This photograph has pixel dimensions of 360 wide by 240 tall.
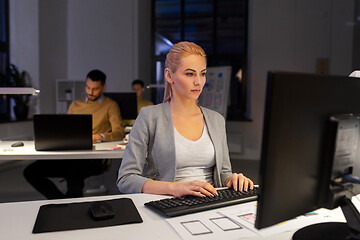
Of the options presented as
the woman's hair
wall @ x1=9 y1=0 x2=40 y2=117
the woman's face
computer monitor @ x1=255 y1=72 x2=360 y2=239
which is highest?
wall @ x1=9 y1=0 x2=40 y2=117

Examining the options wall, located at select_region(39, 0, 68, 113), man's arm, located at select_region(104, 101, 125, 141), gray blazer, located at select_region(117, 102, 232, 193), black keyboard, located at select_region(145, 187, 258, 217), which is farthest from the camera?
wall, located at select_region(39, 0, 68, 113)

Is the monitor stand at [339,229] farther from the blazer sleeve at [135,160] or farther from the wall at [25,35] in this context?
the wall at [25,35]

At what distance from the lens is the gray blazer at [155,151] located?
1414 mm

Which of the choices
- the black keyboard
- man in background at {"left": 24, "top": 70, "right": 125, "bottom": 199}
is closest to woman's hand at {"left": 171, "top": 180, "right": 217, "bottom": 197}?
Answer: the black keyboard

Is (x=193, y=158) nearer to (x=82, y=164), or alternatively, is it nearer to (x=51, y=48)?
(x=82, y=164)

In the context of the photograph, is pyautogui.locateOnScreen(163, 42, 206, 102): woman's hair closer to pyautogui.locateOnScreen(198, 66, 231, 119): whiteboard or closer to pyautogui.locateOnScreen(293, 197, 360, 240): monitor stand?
pyautogui.locateOnScreen(293, 197, 360, 240): monitor stand

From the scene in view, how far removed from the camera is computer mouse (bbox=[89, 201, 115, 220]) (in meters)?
0.99

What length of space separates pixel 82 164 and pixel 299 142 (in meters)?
2.53

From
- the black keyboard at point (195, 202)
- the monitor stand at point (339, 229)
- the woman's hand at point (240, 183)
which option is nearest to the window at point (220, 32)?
the woman's hand at point (240, 183)

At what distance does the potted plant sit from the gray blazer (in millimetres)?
4492

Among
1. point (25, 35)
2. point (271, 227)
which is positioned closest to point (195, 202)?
point (271, 227)

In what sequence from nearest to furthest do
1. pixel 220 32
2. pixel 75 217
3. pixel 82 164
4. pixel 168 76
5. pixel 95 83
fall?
pixel 75 217
pixel 168 76
pixel 82 164
pixel 95 83
pixel 220 32

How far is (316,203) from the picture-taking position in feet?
2.51

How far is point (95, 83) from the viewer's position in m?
3.13
